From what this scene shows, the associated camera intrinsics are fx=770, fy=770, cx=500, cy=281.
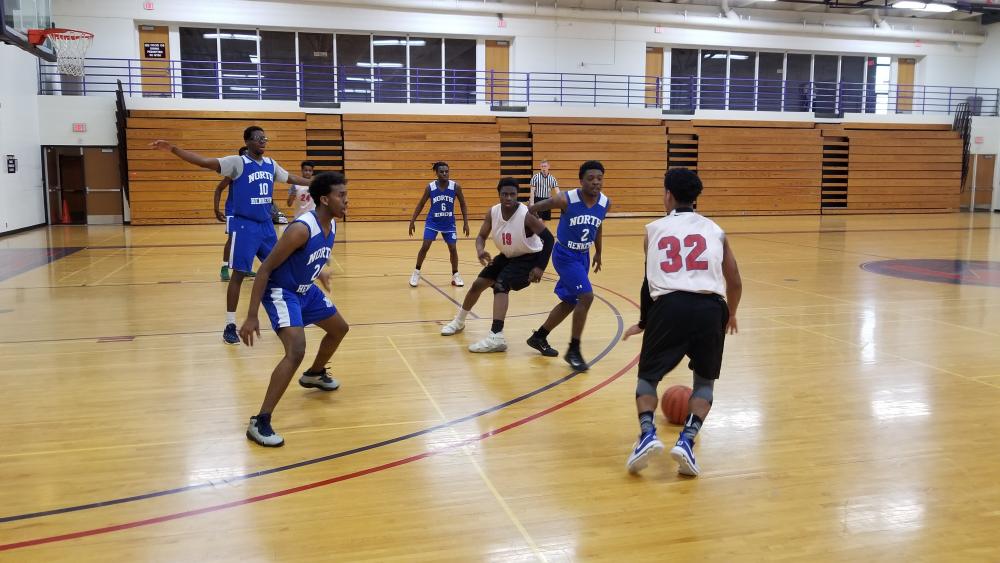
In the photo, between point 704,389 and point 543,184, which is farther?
point 543,184

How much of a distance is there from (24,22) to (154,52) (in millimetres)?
11855

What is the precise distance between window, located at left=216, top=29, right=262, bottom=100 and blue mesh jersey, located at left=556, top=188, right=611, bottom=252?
61.8ft

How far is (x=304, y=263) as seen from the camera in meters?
4.57

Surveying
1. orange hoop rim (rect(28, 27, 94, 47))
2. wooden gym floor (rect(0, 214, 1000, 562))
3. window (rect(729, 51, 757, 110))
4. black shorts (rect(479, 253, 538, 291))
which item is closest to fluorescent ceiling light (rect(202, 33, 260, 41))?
orange hoop rim (rect(28, 27, 94, 47))

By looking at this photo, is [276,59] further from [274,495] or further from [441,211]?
[274,495]

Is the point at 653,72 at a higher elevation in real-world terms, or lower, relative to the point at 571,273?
higher

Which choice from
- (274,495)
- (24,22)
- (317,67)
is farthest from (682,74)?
(274,495)

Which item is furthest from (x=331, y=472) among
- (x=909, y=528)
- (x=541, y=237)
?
(x=541, y=237)

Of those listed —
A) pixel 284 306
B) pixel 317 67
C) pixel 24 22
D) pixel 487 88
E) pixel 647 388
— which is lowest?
pixel 647 388

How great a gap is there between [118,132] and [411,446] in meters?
19.6

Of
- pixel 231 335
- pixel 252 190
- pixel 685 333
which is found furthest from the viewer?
pixel 252 190

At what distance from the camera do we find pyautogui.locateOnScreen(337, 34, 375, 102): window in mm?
23750

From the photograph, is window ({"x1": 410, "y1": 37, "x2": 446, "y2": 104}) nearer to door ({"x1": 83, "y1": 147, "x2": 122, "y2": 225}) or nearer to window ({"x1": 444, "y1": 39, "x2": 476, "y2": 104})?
window ({"x1": 444, "y1": 39, "x2": 476, "y2": 104})

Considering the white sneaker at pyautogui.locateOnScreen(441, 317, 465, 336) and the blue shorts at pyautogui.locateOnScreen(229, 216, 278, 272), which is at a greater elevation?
the blue shorts at pyautogui.locateOnScreen(229, 216, 278, 272)
